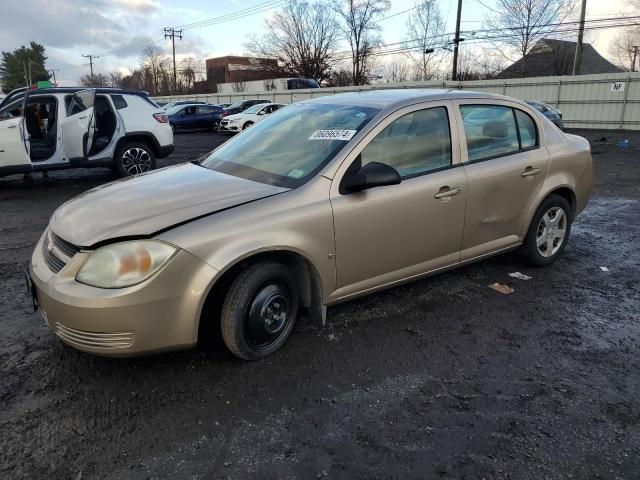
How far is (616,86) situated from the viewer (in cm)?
2266

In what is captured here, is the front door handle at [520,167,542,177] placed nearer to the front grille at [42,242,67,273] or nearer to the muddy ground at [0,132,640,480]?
the muddy ground at [0,132,640,480]

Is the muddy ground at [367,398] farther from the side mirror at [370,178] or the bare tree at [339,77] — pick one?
the bare tree at [339,77]

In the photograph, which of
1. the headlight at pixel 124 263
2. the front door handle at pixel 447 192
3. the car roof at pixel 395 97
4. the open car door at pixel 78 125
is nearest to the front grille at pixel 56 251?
the headlight at pixel 124 263

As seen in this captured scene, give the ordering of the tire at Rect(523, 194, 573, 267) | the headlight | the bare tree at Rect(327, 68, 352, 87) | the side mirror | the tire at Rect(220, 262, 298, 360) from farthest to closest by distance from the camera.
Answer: the bare tree at Rect(327, 68, 352, 87)
the tire at Rect(523, 194, 573, 267)
the side mirror
the tire at Rect(220, 262, 298, 360)
the headlight

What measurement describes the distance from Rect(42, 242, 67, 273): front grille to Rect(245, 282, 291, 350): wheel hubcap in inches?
43.4

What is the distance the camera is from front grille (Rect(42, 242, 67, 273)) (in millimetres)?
2796

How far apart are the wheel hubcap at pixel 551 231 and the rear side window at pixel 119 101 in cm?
788

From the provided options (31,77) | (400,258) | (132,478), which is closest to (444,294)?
(400,258)

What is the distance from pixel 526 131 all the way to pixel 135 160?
7.58 meters

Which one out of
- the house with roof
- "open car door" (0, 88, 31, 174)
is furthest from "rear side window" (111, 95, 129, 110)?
the house with roof

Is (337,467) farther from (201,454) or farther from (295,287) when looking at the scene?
(295,287)

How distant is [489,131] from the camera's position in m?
4.15

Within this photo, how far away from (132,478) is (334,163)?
2.10 metres

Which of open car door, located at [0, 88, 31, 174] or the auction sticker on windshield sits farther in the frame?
open car door, located at [0, 88, 31, 174]
